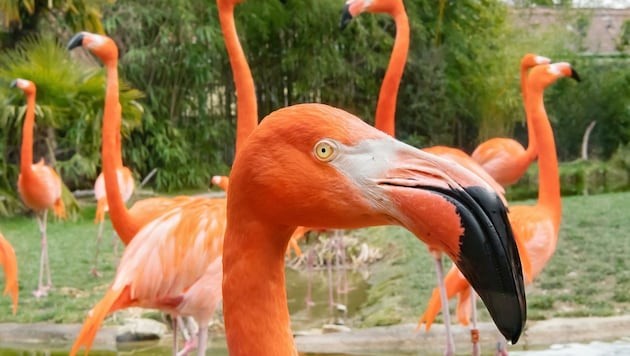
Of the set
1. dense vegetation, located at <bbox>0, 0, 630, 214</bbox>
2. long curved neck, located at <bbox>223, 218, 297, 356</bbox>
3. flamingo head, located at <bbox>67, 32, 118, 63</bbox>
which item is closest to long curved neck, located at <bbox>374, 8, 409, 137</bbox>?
flamingo head, located at <bbox>67, 32, 118, 63</bbox>

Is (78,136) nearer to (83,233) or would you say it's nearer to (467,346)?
(83,233)

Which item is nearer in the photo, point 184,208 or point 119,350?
point 184,208

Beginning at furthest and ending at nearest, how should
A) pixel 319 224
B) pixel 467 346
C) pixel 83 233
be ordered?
pixel 83 233 → pixel 467 346 → pixel 319 224

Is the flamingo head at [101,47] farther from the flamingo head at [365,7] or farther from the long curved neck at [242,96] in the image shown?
the flamingo head at [365,7]

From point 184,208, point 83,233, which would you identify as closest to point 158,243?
point 184,208

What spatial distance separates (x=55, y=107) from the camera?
926 centimetres

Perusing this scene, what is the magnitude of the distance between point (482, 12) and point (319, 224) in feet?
47.8

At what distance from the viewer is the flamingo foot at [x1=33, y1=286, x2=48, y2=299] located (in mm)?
5971

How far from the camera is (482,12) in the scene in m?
15.1

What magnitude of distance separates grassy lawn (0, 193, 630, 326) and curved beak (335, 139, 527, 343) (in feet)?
12.4

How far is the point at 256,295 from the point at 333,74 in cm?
1312

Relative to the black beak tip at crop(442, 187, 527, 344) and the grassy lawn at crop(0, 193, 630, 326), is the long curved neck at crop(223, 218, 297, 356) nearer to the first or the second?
the black beak tip at crop(442, 187, 527, 344)

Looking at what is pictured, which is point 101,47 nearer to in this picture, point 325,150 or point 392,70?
point 392,70

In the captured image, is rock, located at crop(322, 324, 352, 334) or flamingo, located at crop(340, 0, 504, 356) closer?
flamingo, located at crop(340, 0, 504, 356)
